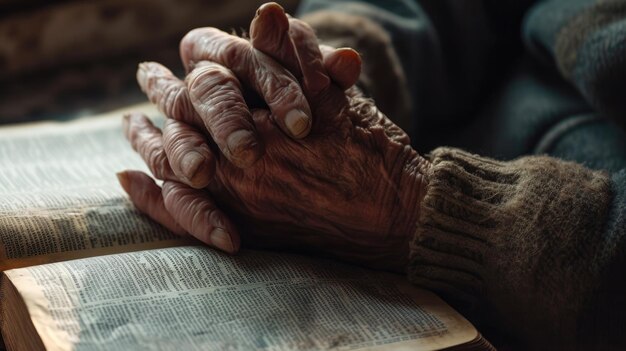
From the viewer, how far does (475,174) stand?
2.72ft

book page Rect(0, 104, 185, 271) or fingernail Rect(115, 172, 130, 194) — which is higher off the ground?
fingernail Rect(115, 172, 130, 194)

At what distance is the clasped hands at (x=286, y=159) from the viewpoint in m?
0.80

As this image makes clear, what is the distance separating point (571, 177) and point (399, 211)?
189mm

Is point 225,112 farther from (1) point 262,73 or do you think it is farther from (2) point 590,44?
(2) point 590,44

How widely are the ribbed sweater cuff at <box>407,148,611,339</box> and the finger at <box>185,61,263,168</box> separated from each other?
20 centimetres

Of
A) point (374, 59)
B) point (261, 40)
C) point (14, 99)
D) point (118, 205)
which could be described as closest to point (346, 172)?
point (261, 40)

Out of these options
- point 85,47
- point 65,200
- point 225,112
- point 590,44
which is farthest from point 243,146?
point 85,47

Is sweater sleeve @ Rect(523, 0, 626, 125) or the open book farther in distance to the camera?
sweater sleeve @ Rect(523, 0, 626, 125)

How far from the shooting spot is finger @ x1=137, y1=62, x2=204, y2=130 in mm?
849

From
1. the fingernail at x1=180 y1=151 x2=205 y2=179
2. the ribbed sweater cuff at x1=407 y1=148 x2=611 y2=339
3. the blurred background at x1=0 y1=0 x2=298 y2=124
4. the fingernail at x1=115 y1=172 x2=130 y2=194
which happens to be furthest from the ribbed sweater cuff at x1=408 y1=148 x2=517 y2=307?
the blurred background at x1=0 y1=0 x2=298 y2=124

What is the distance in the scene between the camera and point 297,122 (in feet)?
2.57

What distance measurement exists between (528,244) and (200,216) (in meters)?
0.35

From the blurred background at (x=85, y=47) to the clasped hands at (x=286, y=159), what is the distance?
0.76 meters

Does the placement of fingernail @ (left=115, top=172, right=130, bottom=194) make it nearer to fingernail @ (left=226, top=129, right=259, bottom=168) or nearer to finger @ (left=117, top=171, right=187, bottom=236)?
finger @ (left=117, top=171, right=187, bottom=236)
